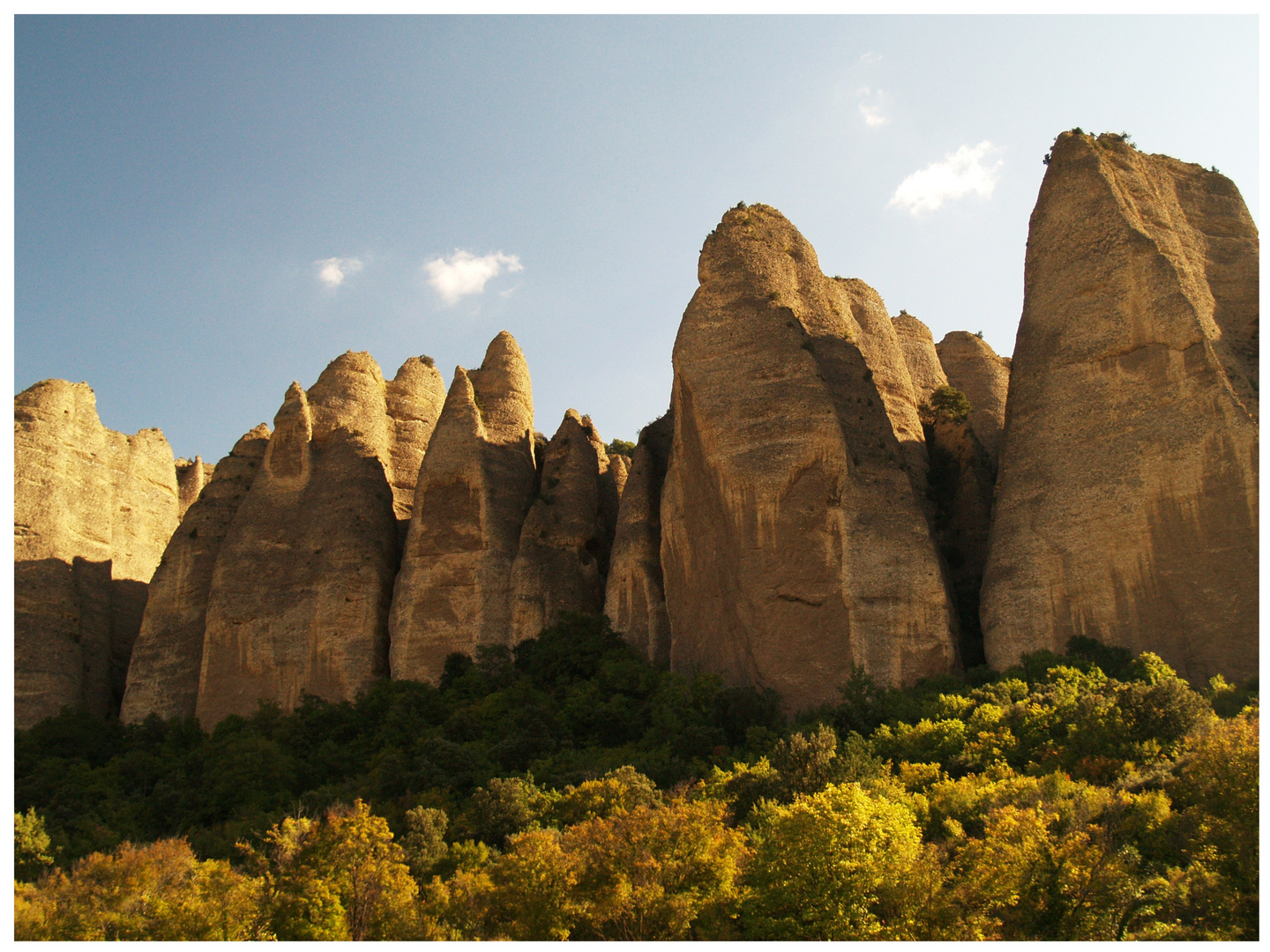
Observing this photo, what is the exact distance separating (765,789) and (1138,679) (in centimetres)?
919

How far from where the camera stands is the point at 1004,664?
3044 centimetres

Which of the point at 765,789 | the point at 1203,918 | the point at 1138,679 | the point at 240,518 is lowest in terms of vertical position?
the point at 1203,918

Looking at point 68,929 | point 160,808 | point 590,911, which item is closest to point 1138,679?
point 590,911

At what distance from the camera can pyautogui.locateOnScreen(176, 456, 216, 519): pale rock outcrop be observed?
191 feet

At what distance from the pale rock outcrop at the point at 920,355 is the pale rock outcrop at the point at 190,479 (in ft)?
111

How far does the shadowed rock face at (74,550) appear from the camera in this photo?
41.6 metres

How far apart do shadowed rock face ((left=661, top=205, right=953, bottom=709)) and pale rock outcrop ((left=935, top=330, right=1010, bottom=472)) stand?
10889mm

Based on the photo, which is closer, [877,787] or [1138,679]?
[877,787]

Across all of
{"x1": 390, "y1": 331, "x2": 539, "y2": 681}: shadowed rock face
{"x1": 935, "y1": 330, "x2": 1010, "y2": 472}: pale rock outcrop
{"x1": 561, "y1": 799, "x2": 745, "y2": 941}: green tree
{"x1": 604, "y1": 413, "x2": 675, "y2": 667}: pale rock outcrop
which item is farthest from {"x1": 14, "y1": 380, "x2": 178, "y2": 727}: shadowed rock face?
{"x1": 935, "y1": 330, "x2": 1010, "y2": 472}: pale rock outcrop

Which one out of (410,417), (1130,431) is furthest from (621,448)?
(1130,431)

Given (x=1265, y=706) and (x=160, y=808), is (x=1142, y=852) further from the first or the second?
(x=160, y=808)

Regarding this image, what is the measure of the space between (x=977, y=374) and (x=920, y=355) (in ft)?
12.3

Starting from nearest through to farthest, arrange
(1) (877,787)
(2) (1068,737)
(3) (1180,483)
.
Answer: (1) (877,787)
(2) (1068,737)
(3) (1180,483)

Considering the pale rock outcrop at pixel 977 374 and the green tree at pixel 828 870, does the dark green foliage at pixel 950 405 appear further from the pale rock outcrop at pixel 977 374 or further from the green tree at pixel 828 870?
the green tree at pixel 828 870
